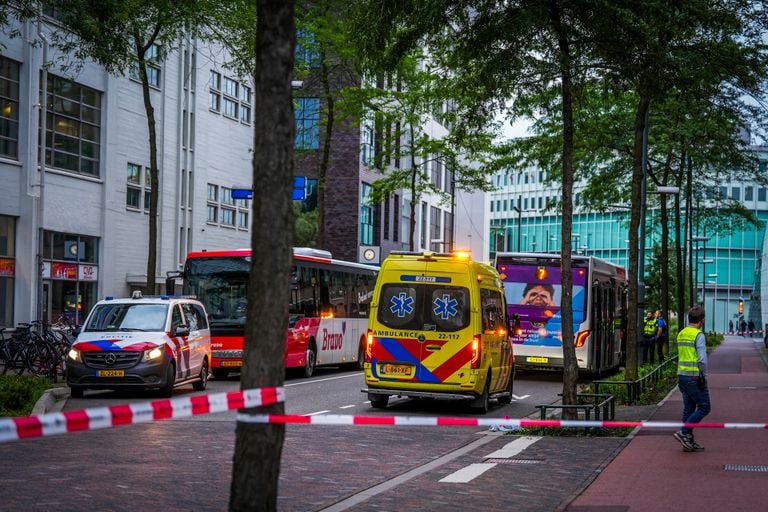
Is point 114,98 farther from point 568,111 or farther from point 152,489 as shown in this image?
point 152,489

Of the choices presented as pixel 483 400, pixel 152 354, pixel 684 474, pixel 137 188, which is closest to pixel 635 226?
pixel 483 400

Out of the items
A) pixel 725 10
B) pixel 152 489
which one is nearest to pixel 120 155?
pixel 725 10

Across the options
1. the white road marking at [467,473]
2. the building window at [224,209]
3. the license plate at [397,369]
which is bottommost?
the white road marking at [467,473]

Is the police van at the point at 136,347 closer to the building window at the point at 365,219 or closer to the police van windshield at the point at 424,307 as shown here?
the police van windshield at the point at 424,307

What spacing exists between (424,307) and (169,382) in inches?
192

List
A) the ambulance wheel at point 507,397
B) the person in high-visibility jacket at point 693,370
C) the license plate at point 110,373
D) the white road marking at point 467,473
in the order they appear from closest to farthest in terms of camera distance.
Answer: the white road marking at point 467,473
the person in high-visibility jacket at point 693,370
the license plate at point 110,373
the ambulance wheel at point 507,397

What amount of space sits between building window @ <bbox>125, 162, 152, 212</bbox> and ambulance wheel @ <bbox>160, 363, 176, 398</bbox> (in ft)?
77.4

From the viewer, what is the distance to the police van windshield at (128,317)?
2303 centimetres

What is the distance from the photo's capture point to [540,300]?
30.2m

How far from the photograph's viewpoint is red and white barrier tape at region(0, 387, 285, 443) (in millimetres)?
6184

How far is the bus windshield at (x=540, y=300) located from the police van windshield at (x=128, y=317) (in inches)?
385

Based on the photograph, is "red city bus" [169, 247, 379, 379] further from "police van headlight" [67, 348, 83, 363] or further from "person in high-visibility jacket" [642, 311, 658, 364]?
"person in high-visibility jacket" [642, 311, 658, 364]

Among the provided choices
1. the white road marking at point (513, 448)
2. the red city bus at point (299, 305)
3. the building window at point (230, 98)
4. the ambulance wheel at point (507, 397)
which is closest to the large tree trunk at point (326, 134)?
the red city bus at point (299, 305)

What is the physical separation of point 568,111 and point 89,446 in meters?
8.30
